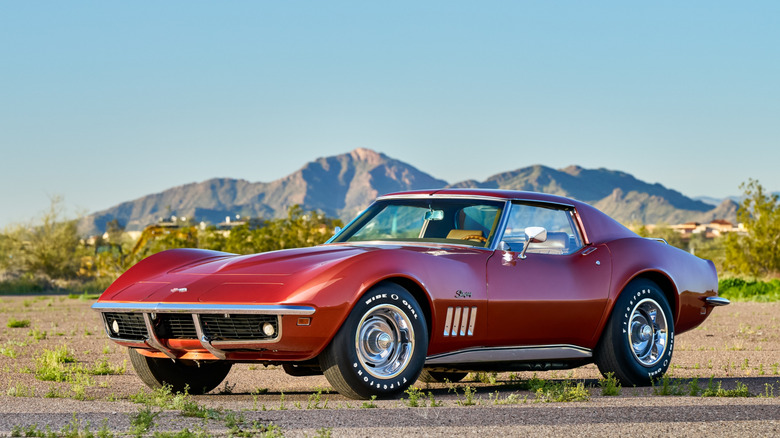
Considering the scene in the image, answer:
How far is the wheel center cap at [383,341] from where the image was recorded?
705cm

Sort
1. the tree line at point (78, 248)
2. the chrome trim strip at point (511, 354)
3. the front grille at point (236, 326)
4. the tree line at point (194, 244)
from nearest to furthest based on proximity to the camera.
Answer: the front grille at point (236, 326)
the chrome trim strip at point (511, 354)
the tree line at point (194, 244)
the tree line at point (78, 248)

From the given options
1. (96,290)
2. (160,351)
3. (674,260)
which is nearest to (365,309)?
(160,351)

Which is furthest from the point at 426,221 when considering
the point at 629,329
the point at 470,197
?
the point at 629,329

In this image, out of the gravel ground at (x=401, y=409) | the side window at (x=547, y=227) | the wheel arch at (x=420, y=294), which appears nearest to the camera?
the gravel ground at (x=401, y=409)

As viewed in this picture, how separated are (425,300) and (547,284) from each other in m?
1.35

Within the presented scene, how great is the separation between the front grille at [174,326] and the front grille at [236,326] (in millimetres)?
141

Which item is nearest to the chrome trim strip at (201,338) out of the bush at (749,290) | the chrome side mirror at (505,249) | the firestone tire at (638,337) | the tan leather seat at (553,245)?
the chrome side mirror at (505,249)

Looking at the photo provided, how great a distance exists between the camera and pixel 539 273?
324 inches

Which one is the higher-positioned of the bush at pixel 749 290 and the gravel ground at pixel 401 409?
the gravel ground at pixel 401 409

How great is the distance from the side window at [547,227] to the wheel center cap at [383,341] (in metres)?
1.73

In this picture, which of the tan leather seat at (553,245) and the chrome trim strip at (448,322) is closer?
the chrome trim strip at (448,322)

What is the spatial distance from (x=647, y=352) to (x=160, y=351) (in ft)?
14.3

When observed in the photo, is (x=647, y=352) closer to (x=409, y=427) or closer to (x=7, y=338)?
(x=409, y=427)

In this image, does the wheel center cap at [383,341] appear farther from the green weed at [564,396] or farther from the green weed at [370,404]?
the green weed at [564,396]
